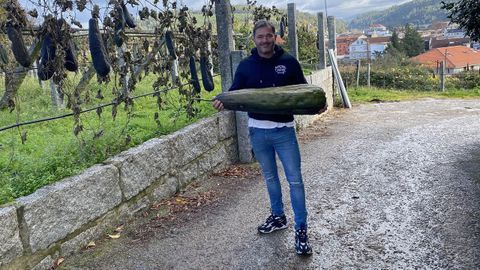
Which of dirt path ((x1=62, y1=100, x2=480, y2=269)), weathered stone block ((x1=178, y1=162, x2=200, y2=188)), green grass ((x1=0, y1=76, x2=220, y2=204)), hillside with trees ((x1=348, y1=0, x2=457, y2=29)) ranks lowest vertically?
dirt path ((x1=62, y1=100, x2=480, y2=269))

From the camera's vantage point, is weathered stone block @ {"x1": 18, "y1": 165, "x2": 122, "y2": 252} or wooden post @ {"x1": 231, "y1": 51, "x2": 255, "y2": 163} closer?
weathered stone block @ {"x1": 18, "y1": 165, "x2": 122, "y2": 252}

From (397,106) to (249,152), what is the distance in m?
8.04

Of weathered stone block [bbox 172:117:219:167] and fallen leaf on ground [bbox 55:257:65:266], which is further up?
weathered stone block [bbox 172:117:219:167]

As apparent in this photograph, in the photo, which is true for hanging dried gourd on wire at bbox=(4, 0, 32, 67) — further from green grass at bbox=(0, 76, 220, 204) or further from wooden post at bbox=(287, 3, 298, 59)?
wooden post at bbox=(287, 3, 298, 59)

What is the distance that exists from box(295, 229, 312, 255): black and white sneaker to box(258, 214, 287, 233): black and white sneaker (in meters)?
0.47

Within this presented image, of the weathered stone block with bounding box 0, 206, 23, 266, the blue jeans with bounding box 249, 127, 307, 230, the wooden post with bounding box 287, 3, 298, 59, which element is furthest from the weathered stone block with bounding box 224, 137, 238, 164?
the wooden post with bounding box 287, 3, 298, 59

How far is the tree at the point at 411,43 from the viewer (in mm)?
56875

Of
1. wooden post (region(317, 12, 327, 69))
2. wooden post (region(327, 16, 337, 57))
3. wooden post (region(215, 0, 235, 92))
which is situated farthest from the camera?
wooden post (region(327, 16, 337, 57))

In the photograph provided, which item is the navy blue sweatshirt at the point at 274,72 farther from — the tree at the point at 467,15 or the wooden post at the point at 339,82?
the wooden post at the point at 339,82

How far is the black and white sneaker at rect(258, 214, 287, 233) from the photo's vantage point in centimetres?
420

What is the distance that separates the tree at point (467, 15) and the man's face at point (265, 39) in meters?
3.52

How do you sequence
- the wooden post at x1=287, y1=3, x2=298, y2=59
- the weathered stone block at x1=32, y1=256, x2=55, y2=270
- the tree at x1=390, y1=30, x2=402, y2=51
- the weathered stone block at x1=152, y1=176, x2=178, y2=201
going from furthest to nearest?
the tree at x1=390, y1=30, x2=402, y2=51 < the wooden post at x1=287, y1=3, x2=298, y2=59 < the weathered stone block at x1=152, y1=176, x2=178, y2=201 < the weathered stone block at x1=32, y1=256, x2=55, y2=270

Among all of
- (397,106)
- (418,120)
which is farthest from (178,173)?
(397,106)

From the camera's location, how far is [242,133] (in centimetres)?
659
